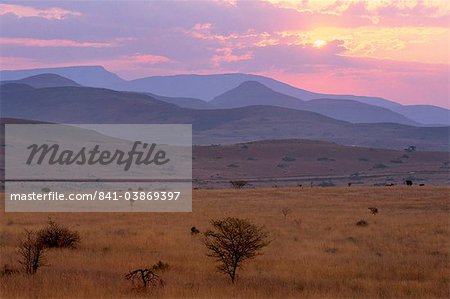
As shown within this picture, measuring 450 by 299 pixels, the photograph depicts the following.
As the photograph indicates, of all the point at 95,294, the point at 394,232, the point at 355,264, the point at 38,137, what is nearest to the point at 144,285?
the point at 95,294

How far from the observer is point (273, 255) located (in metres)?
17.8

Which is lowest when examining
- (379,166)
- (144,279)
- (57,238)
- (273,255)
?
(273,255)

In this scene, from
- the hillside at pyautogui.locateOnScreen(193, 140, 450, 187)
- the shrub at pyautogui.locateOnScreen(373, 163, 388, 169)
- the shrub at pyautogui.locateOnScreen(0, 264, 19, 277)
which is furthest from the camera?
the shrub at pyautogui.locateOnScreen(373, 163, 388, 169)

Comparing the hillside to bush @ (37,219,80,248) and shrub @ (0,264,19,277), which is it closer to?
bush @ (37,219,80,248)

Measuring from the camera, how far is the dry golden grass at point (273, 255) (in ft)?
41.5

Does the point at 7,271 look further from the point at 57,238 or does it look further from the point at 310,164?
the point at 310,164

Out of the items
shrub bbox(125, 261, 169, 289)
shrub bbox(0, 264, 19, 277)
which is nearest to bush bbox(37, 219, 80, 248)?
shrub bbox(0, 264, 19, 277)

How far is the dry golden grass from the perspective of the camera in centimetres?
1265

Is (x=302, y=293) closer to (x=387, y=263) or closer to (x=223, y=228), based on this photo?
(x=223, y=228)

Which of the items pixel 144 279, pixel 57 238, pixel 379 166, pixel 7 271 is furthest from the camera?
pixel 379 166

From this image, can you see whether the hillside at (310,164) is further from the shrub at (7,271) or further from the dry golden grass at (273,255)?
the shrub at (7,271)

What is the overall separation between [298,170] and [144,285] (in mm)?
83609

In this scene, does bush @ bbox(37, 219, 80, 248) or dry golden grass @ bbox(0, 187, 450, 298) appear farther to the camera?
bush @ bbox(37, 219, 80, 248)

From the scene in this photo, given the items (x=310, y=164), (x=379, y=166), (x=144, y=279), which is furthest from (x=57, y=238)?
(x=379, y=166)
